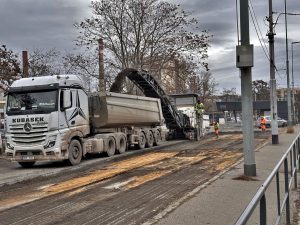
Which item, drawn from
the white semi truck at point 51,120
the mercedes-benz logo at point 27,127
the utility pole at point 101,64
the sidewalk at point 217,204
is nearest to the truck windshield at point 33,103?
the white semi truck at point 51,120

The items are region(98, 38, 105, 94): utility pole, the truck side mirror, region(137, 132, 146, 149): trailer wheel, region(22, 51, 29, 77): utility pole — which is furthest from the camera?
region(98, 38, 105, 94): utility pole

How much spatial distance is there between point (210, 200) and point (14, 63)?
24.7m

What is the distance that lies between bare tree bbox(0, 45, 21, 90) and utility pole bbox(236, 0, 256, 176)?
64.8 ft

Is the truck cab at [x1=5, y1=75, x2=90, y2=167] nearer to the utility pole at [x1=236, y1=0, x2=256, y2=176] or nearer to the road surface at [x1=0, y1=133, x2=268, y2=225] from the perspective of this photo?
the road surface at [x1=0, y1=133, x2=268, y2=225]

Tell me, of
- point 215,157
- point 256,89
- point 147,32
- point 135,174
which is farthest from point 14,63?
point 256,89

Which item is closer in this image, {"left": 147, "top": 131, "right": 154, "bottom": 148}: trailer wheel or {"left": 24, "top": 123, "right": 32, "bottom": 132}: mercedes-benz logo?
{"left": 24, "top": 123, "right": 32, "bottom": 132}: mercedes-benz logo

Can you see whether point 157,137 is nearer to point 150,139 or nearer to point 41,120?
point 150,139

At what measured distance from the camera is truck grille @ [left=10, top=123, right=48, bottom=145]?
59.7ft

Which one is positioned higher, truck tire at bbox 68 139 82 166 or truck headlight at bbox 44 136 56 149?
truck headlight at bbox 44 136 56 149

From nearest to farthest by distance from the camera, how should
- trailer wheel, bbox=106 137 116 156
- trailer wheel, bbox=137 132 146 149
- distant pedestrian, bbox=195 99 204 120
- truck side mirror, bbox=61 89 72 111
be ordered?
truck side mirror, bbox=61 89 72 111 → trailer wheel, bbox=106 137 116 156 → trailer wheel, bbox=137 132 146 149 → distant pedestrian, bbox=195 99 204 120

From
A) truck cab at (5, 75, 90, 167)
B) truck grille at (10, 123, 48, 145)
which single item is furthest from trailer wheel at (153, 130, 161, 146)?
truck grille at (10, 123, 48, 145)

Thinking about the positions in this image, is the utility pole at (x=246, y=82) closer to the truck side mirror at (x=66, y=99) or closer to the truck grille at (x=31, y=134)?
the truck side mirror at (x=66, y=99)

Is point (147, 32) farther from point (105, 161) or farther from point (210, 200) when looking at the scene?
point (210, 200)

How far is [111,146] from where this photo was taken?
73.5 feet
